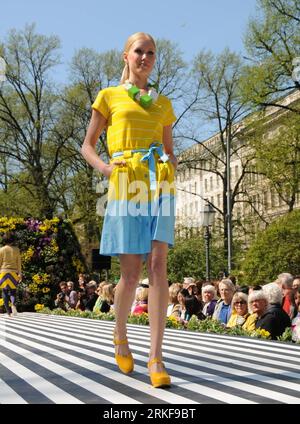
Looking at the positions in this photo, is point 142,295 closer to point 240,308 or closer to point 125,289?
point 240,308

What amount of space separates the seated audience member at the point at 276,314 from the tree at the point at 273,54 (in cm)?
2517

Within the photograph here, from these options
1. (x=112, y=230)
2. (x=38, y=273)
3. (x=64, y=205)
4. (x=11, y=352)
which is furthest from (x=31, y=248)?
(x=64, y=205)

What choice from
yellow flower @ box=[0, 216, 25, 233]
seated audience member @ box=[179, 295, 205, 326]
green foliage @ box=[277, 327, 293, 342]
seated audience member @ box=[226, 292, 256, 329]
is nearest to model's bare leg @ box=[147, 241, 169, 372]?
green foliage @ box=[277, 327, 293, 342]

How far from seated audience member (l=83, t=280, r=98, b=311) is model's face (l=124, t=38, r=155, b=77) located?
487 inches

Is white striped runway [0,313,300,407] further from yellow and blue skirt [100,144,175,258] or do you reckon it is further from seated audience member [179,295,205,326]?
seated audience member [179,295,205,326]

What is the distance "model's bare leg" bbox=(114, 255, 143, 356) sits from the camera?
454 cm

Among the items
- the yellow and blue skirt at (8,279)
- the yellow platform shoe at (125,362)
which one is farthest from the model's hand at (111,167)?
the yellow and blue skirt at (8,279)

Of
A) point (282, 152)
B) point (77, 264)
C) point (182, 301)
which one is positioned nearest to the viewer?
point (182, 301)

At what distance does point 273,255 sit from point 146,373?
54.8 ft

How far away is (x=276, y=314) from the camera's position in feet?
25.7

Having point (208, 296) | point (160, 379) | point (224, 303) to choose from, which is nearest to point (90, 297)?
point (208, 296)

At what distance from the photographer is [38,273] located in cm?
2053

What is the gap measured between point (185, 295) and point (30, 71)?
3218 centimetres

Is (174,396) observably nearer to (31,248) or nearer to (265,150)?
(31,248)
